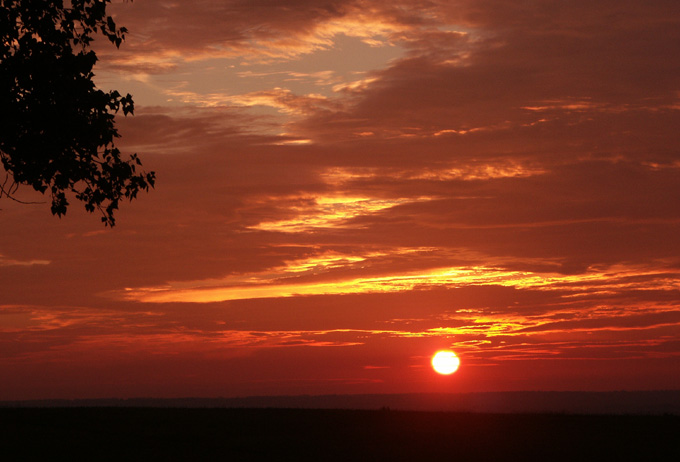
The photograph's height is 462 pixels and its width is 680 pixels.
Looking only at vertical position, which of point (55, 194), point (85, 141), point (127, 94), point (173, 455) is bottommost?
point (173, 455)

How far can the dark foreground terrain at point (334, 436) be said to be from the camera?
2738 cm

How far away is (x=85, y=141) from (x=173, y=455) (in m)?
12.1

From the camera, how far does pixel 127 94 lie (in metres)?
22.2

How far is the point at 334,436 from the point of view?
1218 inches

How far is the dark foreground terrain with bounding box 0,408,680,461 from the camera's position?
27.4m

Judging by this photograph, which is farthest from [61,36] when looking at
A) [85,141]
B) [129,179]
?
[129,179]

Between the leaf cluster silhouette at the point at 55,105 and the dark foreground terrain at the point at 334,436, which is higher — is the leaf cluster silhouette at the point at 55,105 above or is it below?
above

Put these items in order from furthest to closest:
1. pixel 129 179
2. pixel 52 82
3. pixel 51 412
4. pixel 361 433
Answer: pixel 51 412 → pixel 361 433 → pixel 129 179 → pixel 52 82

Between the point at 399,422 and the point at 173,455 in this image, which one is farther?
the point at 399,422

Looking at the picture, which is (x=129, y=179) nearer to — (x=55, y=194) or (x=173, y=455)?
(x=55, y=194)

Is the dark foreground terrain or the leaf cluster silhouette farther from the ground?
the leaf cluster silhouette

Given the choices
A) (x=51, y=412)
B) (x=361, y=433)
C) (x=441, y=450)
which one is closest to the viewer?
(x=441, y=450)

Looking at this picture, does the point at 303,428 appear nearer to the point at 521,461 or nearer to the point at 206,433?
the point at 206,433

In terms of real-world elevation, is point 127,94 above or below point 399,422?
above
